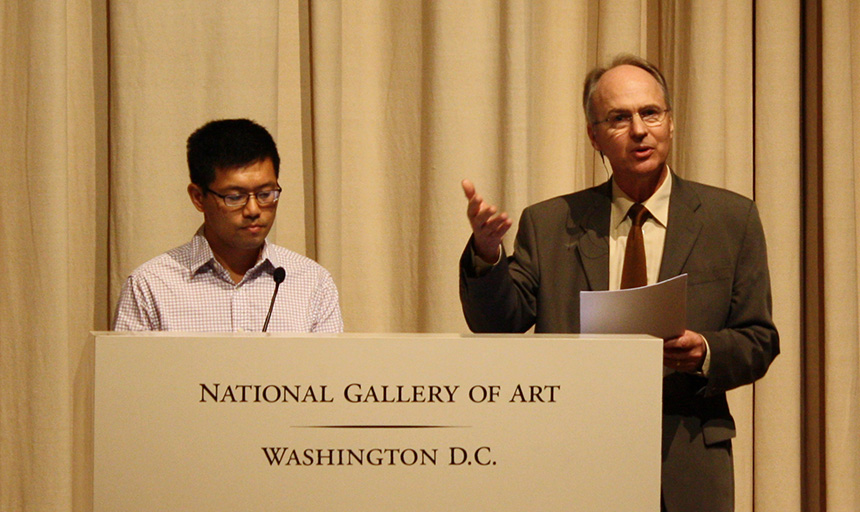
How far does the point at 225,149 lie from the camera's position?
190cm

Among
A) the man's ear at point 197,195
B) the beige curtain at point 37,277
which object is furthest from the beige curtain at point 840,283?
the beige curtain at point 37,277

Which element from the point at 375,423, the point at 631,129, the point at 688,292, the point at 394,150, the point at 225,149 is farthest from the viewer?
the point at 394,150

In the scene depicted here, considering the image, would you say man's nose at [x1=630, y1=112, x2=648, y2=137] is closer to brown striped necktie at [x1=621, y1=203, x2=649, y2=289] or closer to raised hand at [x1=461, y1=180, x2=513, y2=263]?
brown striped necktie at [x1=621, y1=203, x2=649, y2=289]

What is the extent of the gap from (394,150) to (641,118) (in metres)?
1.11

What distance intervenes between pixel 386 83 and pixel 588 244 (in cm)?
124

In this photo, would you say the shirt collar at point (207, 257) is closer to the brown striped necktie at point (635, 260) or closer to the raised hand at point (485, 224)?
the raised hand at point (485, 224)

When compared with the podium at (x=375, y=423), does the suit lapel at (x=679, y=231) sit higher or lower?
higher

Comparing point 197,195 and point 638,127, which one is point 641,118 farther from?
point 197,195

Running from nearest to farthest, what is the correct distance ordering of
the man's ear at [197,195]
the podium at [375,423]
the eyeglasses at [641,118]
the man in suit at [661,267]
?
the podium at [375,423] → the man in suit at [661,267] → the eyeglasses at [641,118] → the man's ear at [197,195]

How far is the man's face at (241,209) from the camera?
186 centimetres

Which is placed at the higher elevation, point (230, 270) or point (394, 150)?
point (394, 150)

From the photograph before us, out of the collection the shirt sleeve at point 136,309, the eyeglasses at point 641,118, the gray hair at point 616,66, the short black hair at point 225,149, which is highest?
the gray hair at point 616,66

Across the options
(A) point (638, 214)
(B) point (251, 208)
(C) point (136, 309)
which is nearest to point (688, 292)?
(A) point (638, 214)

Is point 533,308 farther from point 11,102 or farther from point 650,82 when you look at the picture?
point 11,102
